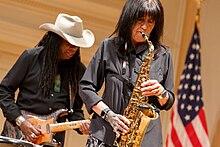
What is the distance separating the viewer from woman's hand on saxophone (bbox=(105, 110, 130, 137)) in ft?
8.54

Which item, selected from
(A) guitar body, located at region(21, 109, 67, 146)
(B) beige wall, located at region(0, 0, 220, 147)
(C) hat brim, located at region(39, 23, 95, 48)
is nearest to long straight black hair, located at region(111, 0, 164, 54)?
(C) hat brim, located at region(39, 23, 95, 48)

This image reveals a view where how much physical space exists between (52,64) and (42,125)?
356 millimetres

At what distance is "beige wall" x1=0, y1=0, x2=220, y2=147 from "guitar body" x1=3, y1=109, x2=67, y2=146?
1364 millimetres

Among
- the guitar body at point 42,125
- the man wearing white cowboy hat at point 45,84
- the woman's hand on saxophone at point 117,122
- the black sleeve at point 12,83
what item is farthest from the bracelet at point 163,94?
the black sleeve at point 12,83

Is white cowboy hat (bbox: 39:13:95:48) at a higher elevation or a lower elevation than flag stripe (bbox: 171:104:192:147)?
higher

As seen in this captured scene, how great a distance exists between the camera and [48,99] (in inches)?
135

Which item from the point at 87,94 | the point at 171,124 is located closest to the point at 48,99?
the point at 87,94

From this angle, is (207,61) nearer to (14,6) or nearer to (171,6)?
(171,6)

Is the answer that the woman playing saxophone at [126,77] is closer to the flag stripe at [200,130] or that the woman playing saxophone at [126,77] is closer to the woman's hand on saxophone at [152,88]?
the woman's hand on saxophone at [152,88]

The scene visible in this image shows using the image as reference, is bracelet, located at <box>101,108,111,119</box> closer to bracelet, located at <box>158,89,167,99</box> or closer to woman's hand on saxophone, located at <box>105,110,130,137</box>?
woman's hand on saxophone, located at <box>105,110,130,137</box>

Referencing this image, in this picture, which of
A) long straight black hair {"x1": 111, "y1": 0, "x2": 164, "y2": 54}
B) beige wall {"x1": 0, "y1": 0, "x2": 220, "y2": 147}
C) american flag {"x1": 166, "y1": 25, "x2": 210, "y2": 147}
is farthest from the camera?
american flag {"x1": 166, "y1": 25, "x2": 210, "y2": 147}

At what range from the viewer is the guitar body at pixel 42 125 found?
336 centimetres

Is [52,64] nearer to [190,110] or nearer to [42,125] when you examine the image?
[42,125]

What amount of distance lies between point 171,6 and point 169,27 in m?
0.19
